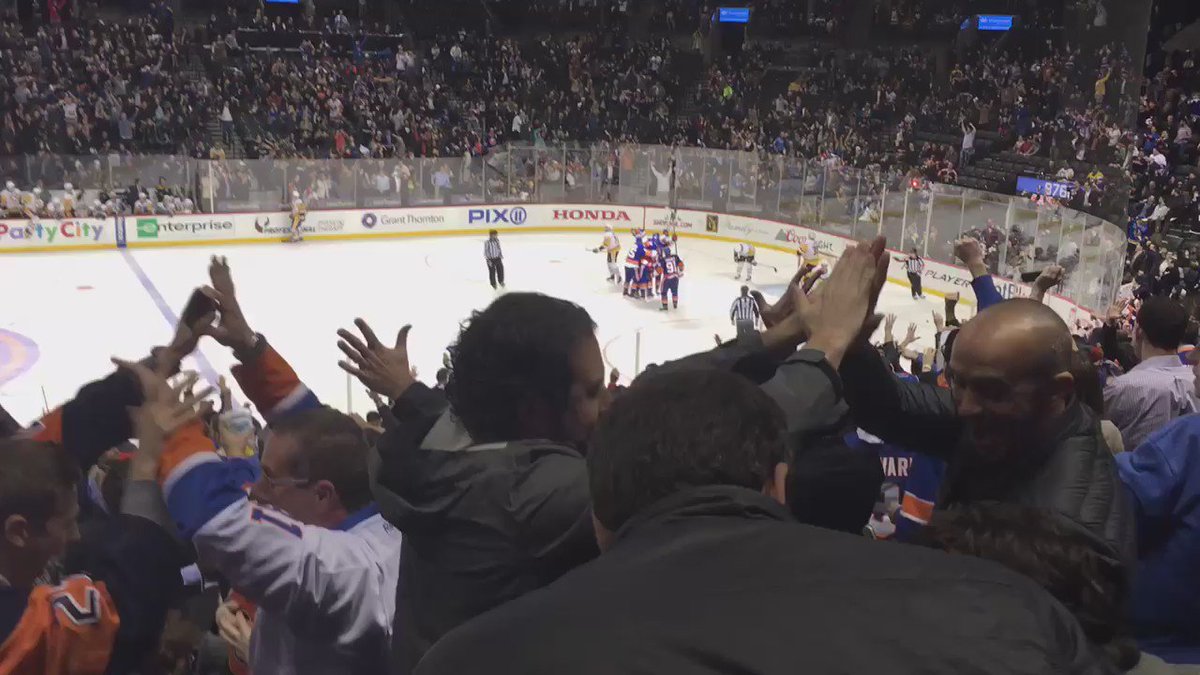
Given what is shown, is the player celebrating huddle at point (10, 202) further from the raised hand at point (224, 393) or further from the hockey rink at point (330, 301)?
the raised hand at point (224, 393)

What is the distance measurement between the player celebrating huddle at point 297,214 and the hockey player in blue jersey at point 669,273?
821cm

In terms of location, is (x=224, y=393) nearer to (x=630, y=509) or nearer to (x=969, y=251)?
(x=969, y=251)

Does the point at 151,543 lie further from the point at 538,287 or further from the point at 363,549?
the point at 538,287

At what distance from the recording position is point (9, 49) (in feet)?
81.7

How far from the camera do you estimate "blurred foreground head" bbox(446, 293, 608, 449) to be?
207 cm

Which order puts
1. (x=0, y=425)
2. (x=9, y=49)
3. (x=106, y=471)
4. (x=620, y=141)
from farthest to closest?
(x=620, y=141)
(x=9, y=49)
(x=106, y=471)
(x=0, y=425)

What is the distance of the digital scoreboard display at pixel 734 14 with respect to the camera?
3184 cm

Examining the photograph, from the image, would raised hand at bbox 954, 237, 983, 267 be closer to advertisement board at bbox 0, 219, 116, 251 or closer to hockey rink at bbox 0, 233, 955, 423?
hockey rink at bbox 0, 233, 955, 423

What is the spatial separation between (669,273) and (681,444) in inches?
617

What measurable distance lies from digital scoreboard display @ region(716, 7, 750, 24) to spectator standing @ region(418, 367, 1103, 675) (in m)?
32.3

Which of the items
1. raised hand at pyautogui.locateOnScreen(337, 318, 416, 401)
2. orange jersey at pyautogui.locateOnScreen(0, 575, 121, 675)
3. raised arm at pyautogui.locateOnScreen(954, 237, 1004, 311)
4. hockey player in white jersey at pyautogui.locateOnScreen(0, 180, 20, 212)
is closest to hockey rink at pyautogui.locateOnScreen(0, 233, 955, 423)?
hockey player in white jersey at pyautogui.locateOnScreen(0, 180, 20, 212)

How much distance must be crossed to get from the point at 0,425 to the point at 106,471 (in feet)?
2.38

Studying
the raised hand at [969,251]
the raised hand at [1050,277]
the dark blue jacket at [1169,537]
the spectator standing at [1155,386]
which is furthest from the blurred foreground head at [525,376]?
the spectator standing at [1155,386]

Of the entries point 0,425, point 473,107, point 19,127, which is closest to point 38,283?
point 19,127
